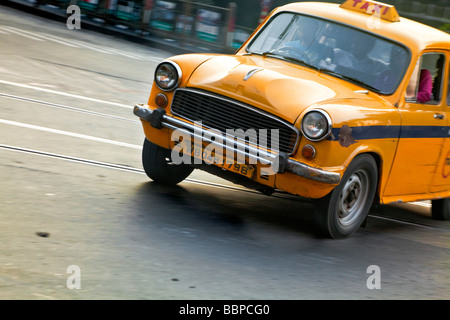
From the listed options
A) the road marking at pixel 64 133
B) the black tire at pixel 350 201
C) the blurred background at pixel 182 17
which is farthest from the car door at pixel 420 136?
the blurred background at pixel 182 17

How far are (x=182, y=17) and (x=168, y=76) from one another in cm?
1604

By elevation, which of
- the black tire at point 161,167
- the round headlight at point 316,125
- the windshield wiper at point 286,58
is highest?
the windshield wiper at point 286,58

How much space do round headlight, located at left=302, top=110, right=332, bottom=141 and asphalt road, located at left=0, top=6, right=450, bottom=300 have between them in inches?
35.4

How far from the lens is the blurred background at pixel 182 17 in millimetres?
21984

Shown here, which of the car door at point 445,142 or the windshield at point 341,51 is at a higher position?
the windshield at point 341,51

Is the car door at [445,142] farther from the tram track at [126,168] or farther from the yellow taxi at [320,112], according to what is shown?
the tram track at [126,168]

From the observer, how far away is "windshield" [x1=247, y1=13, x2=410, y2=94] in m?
6.61

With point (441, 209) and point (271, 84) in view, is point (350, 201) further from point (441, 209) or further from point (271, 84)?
point (441, 209)

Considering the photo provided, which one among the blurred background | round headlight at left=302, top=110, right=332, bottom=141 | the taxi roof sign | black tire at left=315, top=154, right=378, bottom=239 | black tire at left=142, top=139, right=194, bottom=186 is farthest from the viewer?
the blurred background

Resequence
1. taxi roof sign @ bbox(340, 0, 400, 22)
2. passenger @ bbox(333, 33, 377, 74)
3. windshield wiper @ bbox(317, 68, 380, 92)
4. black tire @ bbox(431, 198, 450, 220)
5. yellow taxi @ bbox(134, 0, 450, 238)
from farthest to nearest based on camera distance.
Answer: black tire @ bbox(431, 198, 450, 220)
taxi roof sign @ bbox(340, 0, 400, 22)
passenger @ bbox(333, 33, 377, 74)
windshield wiper @ bbox(317, 68, 380, 92)
yellow taxi @ bbox(134, 0, 450, 238)

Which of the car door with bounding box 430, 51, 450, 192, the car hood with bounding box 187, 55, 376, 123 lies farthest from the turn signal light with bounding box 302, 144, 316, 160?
the car door with bounding box 430, 51, 450, 192

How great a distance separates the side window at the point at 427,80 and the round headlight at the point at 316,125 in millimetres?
1361

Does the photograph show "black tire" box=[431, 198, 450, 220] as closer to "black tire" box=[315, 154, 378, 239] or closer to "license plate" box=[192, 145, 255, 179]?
"black tire" box=[315, 154, 378, 239]

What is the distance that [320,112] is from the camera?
5.64m
